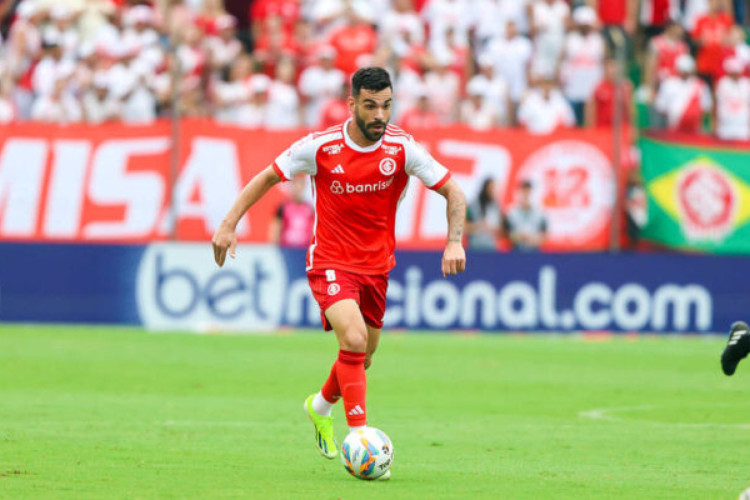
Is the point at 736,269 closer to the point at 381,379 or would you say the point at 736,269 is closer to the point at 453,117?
the point at 453,117

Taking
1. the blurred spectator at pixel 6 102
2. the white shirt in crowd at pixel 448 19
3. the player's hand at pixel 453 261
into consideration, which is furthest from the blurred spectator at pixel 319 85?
the player's hand at pixel 453 261

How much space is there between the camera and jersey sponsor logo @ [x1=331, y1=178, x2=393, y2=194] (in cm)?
945

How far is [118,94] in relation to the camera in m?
22.1

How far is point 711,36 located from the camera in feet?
83.7

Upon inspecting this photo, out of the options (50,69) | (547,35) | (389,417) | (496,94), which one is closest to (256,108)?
(50,69)

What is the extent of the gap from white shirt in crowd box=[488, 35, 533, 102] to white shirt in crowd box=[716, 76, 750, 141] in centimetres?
304

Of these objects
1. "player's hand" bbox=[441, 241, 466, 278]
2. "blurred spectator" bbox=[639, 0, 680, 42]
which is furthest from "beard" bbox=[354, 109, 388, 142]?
"blurred spectator" bbox=[639, 0, 680, 42]

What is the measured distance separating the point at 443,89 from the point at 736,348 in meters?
13.7

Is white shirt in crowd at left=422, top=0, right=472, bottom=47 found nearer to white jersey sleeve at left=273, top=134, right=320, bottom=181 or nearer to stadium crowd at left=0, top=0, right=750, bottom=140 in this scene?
stadium crowd at left=0, top=0, right=750, bottom=140

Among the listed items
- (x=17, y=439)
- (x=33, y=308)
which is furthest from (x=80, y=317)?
(x=17, y=439)

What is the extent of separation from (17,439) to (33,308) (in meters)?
10.5

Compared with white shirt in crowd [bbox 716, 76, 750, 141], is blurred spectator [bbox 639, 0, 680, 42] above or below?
above

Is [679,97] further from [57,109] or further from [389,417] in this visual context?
[389,417]

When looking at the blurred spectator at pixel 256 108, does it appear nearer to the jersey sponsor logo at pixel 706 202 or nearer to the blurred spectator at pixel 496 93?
the blurred spectator at pixel 496 93
